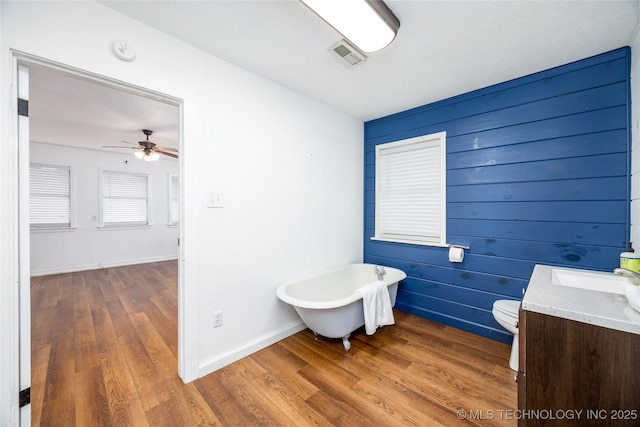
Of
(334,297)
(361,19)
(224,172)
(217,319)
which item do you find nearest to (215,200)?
(224,172)

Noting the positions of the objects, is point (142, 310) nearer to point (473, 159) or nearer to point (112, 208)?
point (112, 208)

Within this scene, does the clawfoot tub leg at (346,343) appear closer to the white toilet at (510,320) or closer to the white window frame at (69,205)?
the white toilet at (510,320)

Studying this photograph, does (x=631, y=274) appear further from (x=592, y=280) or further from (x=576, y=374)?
(x=576, y=374)

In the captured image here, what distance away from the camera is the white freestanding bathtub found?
1983 millimetres

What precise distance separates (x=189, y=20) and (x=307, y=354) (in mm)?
2532

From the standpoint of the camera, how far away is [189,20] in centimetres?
151

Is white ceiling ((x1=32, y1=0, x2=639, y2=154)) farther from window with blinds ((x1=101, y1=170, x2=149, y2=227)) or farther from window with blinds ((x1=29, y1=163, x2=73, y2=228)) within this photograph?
window with blinds ((x1=101, y1=170, x2=149, y2=227))

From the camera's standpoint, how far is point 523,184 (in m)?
2.14

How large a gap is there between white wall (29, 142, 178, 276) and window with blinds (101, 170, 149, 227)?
10 centimetres

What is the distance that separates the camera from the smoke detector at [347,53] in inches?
66.7

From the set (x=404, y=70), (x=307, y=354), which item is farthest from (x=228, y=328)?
(x=404, y=70)

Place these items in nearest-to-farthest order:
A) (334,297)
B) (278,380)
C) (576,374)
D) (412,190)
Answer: (576,374) → (278,380) → (334,297) → (412,190)

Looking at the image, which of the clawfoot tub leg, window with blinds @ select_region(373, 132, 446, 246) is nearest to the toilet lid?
window with blinds @ select_region(373, 132, 446, 246)

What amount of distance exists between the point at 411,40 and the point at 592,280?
5.94 ft
